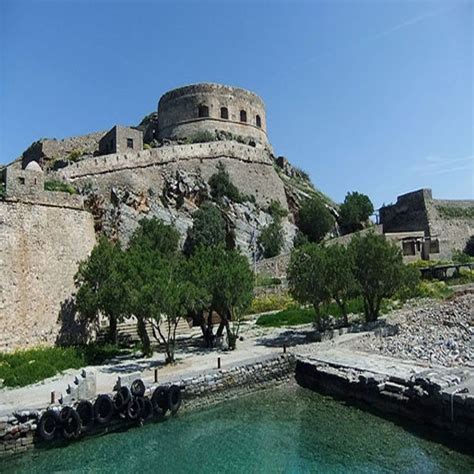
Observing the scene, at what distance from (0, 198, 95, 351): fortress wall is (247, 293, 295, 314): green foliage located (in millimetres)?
11556

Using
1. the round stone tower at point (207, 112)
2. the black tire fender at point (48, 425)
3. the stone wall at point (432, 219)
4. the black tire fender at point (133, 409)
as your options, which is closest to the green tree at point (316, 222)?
the stone wall at point (432, 219)

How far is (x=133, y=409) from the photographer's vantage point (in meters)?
11.6

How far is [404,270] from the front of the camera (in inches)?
824

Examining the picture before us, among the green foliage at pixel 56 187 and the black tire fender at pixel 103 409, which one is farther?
the green foliage at pixel 56 187

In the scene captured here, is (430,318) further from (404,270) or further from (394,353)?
(394,353)

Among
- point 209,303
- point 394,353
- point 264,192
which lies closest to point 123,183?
point 264,192

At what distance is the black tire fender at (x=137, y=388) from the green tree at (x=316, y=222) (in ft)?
88.6

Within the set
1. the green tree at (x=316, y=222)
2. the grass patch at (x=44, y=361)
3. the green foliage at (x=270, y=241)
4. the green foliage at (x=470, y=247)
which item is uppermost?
the green tree at (x=316, y=222)

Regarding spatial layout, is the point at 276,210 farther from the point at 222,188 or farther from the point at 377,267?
the point at 377,267

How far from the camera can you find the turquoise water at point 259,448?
9.34m

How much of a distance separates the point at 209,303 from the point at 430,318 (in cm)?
1232

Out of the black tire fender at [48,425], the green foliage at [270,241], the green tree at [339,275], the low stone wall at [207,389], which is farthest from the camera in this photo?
the green foliage at [270,241]

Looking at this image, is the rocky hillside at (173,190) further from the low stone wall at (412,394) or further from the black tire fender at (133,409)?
the low stone wall at (412,394)

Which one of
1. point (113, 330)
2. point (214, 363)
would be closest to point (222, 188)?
point (113, 330)
